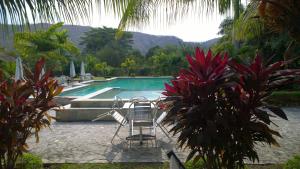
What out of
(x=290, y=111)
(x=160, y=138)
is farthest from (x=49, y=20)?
(x=290, y=111)

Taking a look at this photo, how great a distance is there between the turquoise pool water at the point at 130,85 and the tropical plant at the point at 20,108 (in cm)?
1116

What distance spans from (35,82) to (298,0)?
336 cm

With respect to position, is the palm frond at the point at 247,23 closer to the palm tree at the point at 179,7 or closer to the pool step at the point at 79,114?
the palm tree at the point at 179,7

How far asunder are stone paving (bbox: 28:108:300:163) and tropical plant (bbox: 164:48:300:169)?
2078mm

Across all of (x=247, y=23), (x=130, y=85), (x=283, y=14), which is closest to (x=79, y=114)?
(x=247, y=23)

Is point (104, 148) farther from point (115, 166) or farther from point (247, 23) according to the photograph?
point (247, 23)

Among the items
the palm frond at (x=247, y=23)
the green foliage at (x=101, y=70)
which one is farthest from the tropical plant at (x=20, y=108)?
the green foliage at (x=101, y=70)

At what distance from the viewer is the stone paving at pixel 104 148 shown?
475 centimetres

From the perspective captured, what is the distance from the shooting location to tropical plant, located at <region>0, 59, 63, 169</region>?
11.1ft

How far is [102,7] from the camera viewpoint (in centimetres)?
243

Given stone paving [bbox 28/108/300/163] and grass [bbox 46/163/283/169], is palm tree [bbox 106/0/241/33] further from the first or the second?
stone paving [bbox 28/108/300/163]

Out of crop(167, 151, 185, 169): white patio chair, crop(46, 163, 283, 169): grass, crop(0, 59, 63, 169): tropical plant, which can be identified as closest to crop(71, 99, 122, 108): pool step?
crop(46, 163, 283, 169): grass

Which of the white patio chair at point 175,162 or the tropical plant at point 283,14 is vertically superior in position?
the tropical plant at point 283,14

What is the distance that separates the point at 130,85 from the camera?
24656 mm
